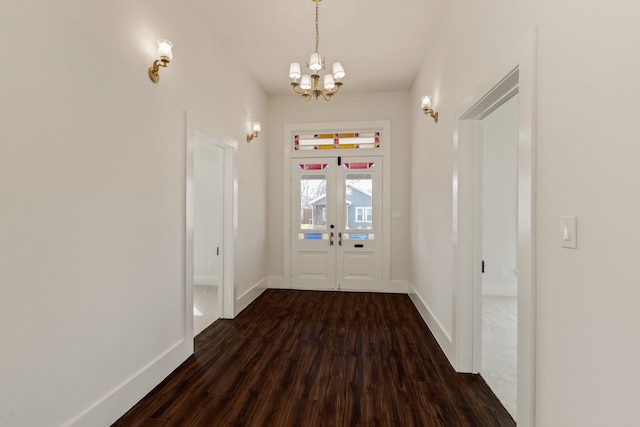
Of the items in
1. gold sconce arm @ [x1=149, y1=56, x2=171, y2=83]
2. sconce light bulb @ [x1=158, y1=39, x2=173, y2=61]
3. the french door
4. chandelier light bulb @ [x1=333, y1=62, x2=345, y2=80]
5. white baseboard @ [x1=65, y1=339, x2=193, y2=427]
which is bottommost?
white baseboard @ [x1=65, y1=339, x2=193, y2=427]

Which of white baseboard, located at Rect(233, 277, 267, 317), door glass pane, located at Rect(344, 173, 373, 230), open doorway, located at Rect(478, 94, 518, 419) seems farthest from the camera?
door glass pane, located at Rect(344, 173, 373, 230)

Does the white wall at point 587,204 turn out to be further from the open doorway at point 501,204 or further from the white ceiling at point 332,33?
the open doorway at point 501,204

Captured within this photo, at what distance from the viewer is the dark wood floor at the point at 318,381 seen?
188 cm

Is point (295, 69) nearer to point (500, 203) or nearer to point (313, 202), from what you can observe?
point (313, 202)

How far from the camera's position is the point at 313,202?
16.1ft

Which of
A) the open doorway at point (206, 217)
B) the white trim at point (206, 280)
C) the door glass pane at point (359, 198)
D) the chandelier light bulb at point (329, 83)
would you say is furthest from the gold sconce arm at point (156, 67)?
the white trim at point (206, 280)

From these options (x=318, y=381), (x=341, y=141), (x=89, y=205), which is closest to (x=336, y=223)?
(x=341, y=141)

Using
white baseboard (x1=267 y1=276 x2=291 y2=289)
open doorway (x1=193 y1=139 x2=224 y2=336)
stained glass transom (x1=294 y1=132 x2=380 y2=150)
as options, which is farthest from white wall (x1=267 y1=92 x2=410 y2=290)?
open doorway (x1=193 y1=139 x2=224 y2=336)

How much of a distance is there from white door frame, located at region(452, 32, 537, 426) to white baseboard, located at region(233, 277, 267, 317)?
99.2 inches

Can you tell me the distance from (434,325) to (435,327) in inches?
1.4

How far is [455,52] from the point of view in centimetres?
252

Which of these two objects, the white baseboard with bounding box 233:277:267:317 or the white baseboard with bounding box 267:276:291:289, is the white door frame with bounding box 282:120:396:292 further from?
the white baseboard with bounding box 233:277:267:317

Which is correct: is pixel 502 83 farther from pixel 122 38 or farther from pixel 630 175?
pixel 122 38

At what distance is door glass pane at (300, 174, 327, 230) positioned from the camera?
4883 millimetres
